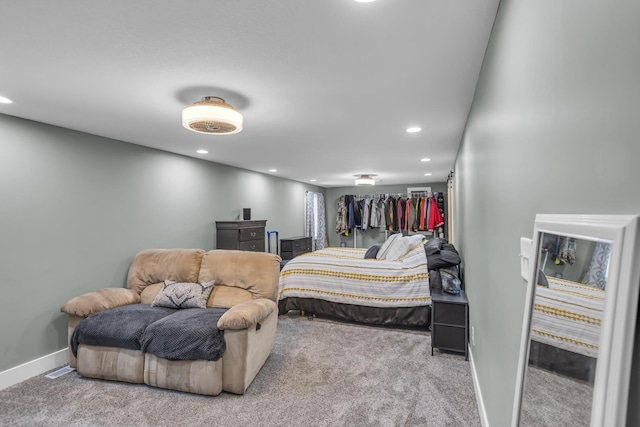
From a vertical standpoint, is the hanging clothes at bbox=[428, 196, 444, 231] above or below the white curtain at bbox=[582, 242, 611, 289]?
below

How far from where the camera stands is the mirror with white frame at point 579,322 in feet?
1.52

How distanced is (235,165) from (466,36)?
4.43 meters

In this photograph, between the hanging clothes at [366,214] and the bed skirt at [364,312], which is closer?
the bed skirt at [364,312]

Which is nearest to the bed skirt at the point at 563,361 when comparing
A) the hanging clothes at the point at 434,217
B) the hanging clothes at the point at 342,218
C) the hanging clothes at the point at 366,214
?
the hanging clothes at the point at 434,217

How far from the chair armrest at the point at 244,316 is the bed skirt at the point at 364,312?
5.22ft

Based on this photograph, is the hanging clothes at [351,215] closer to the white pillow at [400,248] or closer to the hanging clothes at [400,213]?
the hanging clothes at [400,213]

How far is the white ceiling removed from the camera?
4.58 feet

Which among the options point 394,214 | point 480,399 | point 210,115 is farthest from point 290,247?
point 480,399

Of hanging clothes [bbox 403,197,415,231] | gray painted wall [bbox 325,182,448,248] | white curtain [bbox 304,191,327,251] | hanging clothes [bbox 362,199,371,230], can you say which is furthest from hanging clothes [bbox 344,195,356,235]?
hanging clothes [bbox 403,197,415,231]

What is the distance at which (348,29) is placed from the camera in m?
1.51

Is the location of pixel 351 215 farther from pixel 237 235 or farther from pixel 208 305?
pixel 208 305

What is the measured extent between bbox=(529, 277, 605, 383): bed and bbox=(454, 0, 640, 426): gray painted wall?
0.33 ft

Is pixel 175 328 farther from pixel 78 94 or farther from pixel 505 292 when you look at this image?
pixel 505 292

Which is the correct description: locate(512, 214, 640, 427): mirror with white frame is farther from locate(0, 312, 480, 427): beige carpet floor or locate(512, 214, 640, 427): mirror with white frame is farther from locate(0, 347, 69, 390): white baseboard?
locate(0, 347, 69, 390): white baseboard
